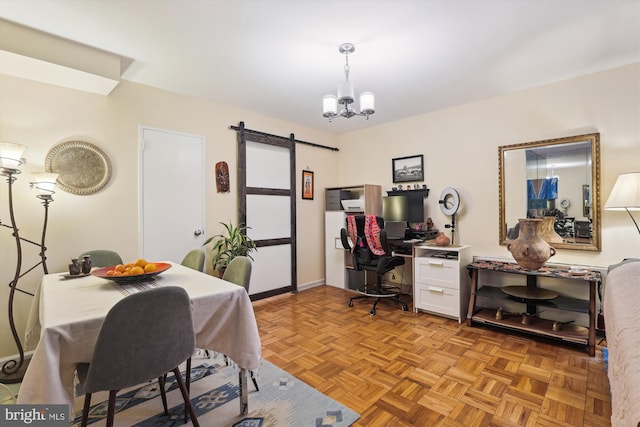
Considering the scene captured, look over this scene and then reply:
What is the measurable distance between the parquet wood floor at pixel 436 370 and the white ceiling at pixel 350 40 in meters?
2.50

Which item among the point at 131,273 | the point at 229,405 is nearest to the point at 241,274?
the point at 131,273

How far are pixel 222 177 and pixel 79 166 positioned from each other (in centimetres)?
138

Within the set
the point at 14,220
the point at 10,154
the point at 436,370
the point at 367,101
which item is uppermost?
the point at 367,101

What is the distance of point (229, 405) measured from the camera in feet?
6.09

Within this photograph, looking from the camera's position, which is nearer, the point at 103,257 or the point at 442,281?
the point at 103,257

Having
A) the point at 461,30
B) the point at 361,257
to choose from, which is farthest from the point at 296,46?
the point at 361,257

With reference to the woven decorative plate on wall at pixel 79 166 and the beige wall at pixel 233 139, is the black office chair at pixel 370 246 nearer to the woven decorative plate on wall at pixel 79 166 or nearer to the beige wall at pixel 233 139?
the beige wall at pixel 233 139

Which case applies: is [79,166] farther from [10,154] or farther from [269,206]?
[269,206]

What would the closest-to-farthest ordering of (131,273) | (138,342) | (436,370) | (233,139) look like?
(138,342), (131,273), (436,370), (233,139)

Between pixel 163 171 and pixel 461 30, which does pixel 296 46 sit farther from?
pixel 163 171

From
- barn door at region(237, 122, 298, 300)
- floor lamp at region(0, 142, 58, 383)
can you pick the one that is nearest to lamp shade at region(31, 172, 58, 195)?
floor lamp at region(0, 142, 58, 383)

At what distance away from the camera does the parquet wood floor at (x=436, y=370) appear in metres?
1.77

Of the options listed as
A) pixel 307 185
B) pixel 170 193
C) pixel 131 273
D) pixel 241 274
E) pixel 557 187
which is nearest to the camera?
pixel 131 273

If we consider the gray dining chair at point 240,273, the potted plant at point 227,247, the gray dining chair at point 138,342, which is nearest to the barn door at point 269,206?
the potted plant at point 227,247
